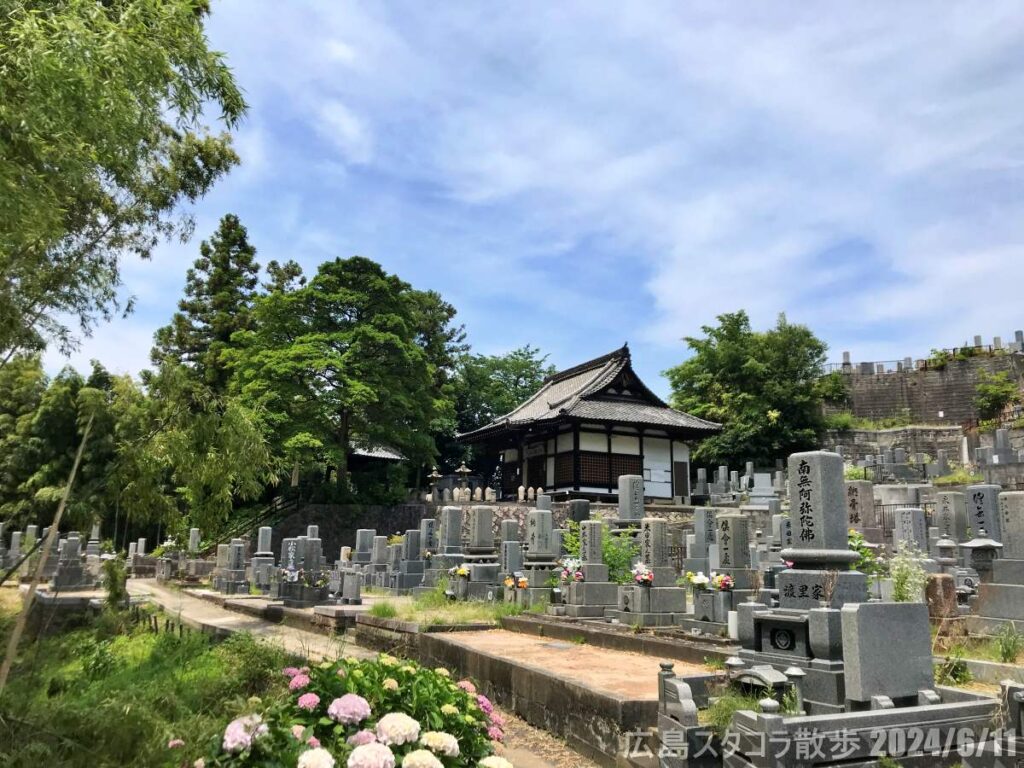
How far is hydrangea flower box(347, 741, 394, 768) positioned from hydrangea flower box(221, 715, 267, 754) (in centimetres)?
51

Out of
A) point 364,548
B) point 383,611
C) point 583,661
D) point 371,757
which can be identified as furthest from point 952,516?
point 371,757

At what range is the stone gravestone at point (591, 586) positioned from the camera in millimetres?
12203

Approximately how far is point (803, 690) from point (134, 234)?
1056 centimetres

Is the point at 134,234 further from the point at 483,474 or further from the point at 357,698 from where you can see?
the point at 483,474

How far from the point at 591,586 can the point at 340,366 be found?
16.6 meters

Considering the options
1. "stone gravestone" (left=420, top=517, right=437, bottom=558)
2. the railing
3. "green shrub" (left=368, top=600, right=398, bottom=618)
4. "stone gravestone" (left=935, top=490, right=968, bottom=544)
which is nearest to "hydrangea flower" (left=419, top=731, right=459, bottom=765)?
"green shrub" (left=368, top=600, right=398, bottom=618)

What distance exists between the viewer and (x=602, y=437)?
3023 centimetres

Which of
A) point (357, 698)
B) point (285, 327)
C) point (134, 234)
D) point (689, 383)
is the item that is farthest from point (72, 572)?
point (689, 383)

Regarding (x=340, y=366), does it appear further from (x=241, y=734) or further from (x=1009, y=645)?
(x=241, y=734)

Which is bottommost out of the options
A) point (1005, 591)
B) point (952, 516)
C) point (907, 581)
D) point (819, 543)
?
point (1005, 591)

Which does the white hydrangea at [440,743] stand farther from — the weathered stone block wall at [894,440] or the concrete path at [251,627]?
the weathered stone block wall at [894,440]

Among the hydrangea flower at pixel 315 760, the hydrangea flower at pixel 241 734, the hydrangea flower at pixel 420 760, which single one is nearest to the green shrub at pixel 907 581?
the hydrangea flower at pixel 420 760

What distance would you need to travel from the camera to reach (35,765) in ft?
11.9

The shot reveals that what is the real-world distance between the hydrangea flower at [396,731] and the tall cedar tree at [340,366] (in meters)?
22.9
